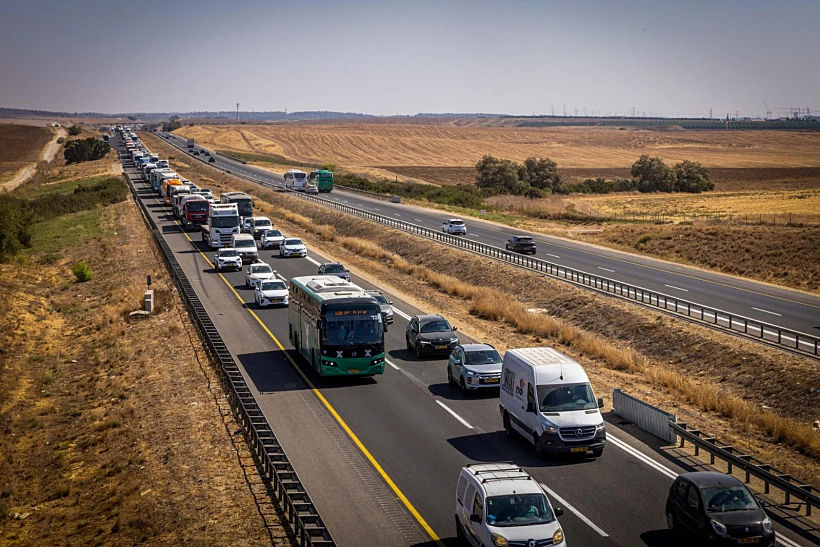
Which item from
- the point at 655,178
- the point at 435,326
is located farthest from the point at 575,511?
the point at 655,178

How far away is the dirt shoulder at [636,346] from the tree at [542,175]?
5975 centimetres

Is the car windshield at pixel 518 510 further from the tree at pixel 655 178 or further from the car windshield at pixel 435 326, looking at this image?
the tree at pixel 655 178

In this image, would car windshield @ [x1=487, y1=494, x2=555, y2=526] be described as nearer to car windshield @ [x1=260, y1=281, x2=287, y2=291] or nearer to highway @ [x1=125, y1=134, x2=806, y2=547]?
highway @ [x1=125, y1=134, x2=806, y2=547]

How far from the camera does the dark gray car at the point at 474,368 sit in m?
25.6

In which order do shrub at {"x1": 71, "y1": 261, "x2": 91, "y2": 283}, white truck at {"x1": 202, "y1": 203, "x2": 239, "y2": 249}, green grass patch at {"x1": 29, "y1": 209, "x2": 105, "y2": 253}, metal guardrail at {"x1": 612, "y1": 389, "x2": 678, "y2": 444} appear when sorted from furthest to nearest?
green grass patch at {"x1": 29, "y1": 209, "x2": 105, "y2": 253}
white truck at {"x1": 202, "y1": 203, "x2": 239, "y2": 249}
shrub at {"x1": 71, "y1": 261, "x2": 91, "y2": 283}
metal guardrail at {"x1": 612, "y1": 389, "x2": 678, "y2": 444}

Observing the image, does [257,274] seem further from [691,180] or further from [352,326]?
[691,180]

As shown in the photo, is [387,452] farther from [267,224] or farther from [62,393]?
[267,224]

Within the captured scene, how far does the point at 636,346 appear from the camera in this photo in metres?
34.8

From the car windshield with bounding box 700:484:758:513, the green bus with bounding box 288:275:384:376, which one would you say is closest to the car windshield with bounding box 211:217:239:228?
the green bus with bounding box 288:275:384:376

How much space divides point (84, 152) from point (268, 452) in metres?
166

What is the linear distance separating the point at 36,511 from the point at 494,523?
38.3ft

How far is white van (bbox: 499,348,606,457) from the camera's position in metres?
19.5

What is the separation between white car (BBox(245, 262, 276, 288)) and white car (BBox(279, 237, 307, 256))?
1019cm

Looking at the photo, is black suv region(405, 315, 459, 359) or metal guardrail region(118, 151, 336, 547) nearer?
metal guardrail region(118, 151, 336, 547)
